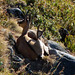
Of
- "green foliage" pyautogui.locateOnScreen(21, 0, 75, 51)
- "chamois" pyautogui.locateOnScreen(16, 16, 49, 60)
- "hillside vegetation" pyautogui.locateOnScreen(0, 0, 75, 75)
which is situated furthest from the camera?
"green foliage" pyautogui.locateOnScreen(21, 0, 75, 51)

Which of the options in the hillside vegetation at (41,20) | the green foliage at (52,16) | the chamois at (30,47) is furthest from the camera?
the green foliage at (52,16)

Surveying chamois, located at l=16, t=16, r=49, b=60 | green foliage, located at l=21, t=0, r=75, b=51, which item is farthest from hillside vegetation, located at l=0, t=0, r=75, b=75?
chamois, located at l=16, t=16, r=49, b=60

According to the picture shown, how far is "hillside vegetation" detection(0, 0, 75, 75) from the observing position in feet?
19.4

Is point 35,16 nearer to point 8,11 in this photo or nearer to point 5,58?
point 8,11

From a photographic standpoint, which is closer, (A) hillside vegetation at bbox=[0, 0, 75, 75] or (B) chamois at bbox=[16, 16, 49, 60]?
(B) chamois at bbox=[16, 16, 49, 60]

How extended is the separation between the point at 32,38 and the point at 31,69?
1080 millimetres

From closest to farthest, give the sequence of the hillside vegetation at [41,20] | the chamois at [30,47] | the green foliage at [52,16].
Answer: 1. the chamois at [30,47]
2. the hillside vegetation at [41,20]
3. the green foliage at [52,16]

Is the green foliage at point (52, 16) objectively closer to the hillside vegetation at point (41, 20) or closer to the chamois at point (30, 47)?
the hillside vegetation at point (41, 20)

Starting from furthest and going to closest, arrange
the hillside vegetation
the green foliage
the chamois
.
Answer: the green foliage, the hillside vegetation, the chamois

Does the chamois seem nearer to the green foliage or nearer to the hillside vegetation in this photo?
the hillside vegetation

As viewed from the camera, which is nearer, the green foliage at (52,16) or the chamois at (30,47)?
the chamois at (30,47)

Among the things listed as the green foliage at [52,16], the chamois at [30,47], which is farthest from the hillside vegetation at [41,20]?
the chamois at [30,47]

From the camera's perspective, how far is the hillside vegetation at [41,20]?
5910 mm

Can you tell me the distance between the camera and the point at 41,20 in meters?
9.61
